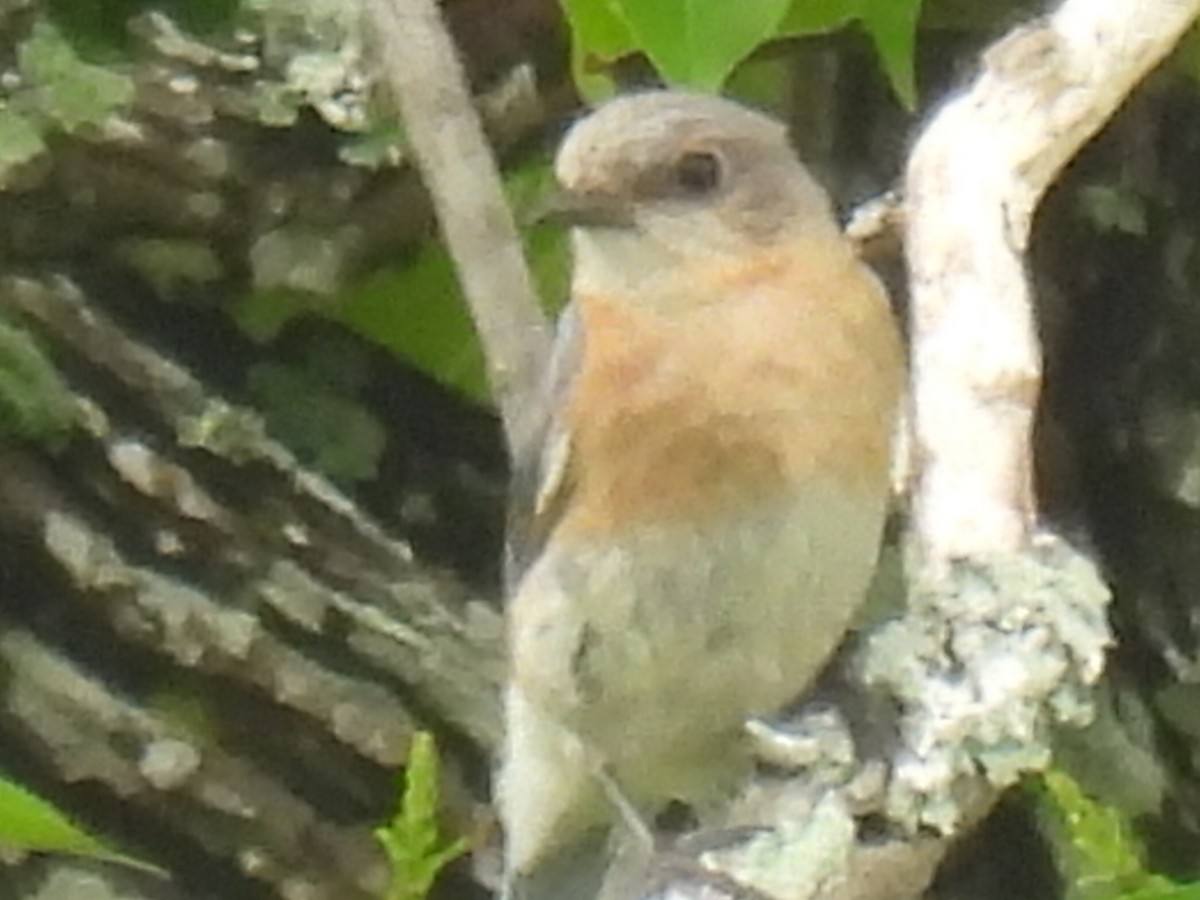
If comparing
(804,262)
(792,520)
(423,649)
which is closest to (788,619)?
(792,520)

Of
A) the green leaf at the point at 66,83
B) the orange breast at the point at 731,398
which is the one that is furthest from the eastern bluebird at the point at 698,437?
the green leaf at the point at 66,83

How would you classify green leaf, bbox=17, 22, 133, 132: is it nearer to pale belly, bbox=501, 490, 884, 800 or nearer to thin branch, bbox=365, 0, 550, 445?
thin branch, bbox=365, 0, 550, 445

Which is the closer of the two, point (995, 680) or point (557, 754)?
point (995, 680)

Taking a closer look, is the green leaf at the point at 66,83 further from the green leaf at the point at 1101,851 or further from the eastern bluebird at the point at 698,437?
the green leaf at the point at 1101,851

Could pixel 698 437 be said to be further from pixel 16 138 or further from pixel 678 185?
pixel 16 138

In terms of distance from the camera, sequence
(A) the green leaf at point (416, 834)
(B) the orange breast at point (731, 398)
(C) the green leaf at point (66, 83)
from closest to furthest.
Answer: (A) the green leaf at point (416, 834), (B) the orange breast at point (731, 398), (C) the green leaf at point (66, 83)

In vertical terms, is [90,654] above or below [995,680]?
below

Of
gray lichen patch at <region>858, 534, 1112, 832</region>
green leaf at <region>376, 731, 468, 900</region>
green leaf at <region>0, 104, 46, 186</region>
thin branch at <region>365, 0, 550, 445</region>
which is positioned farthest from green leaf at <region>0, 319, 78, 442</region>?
gray lichen patch at <region>858, 534, 1112, 832</region>

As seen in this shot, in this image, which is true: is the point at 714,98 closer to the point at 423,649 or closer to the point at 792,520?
the point at 792,520

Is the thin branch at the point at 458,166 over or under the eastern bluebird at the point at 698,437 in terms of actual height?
over
